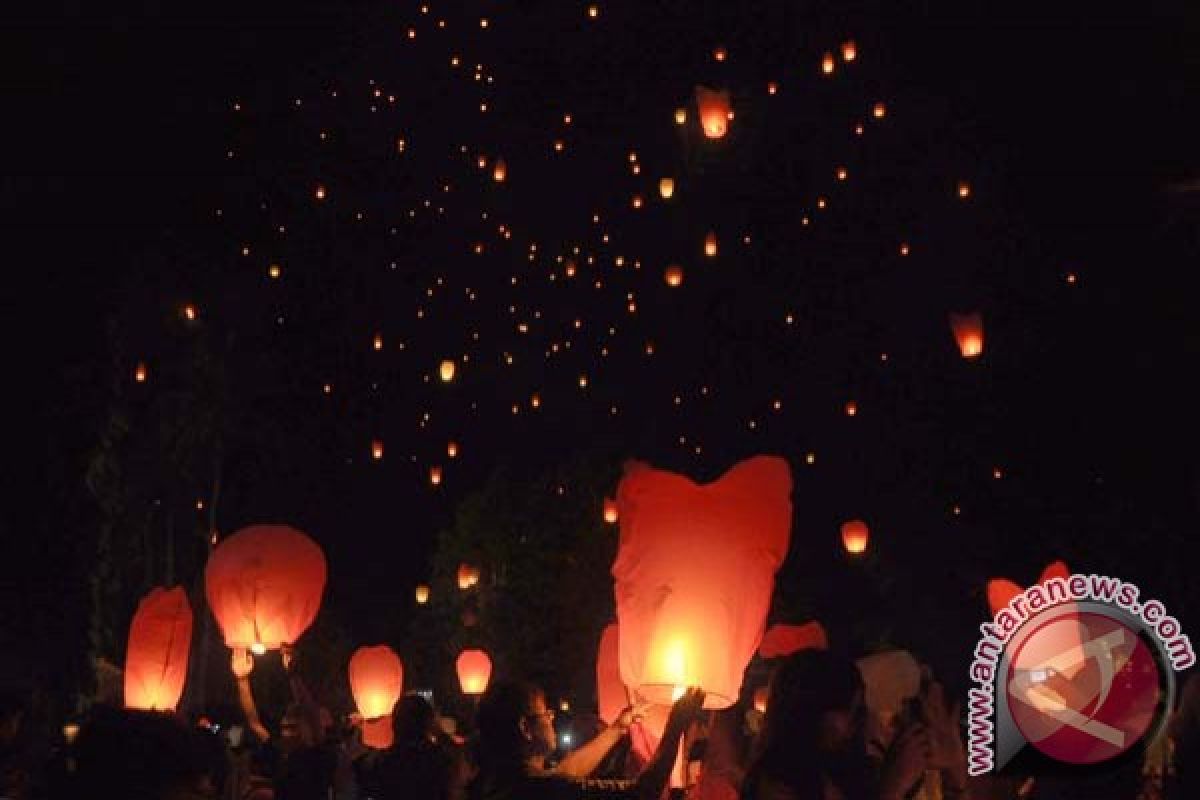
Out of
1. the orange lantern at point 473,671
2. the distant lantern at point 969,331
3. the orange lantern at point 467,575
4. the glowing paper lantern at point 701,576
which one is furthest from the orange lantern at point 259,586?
the orange lantern at point 467,575

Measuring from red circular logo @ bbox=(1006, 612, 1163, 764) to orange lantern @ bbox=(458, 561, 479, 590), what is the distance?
15131 mm

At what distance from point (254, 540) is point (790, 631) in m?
3.49

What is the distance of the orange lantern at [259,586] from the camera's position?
314 inches

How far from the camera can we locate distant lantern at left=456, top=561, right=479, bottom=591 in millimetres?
19328

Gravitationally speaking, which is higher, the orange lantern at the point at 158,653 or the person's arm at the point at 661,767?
the orange lantern at the point at 158,653

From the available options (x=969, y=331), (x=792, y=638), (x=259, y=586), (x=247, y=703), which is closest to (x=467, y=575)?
(x=969, y=331)

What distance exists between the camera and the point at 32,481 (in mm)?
11469

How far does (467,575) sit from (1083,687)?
15368 millimetres

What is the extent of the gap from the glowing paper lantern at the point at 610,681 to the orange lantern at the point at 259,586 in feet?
7.36

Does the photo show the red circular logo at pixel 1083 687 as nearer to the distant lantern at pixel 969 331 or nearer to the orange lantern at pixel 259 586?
the orange lantern at pixel 259 586

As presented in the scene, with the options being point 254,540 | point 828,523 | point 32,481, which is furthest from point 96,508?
point 828,523

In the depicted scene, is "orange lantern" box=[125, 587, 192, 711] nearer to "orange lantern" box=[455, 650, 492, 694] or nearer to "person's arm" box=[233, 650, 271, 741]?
"person's arm" box=[233, 650, 271, 741]

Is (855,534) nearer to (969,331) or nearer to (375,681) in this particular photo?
(969,331)

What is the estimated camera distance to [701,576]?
443 centimetres
